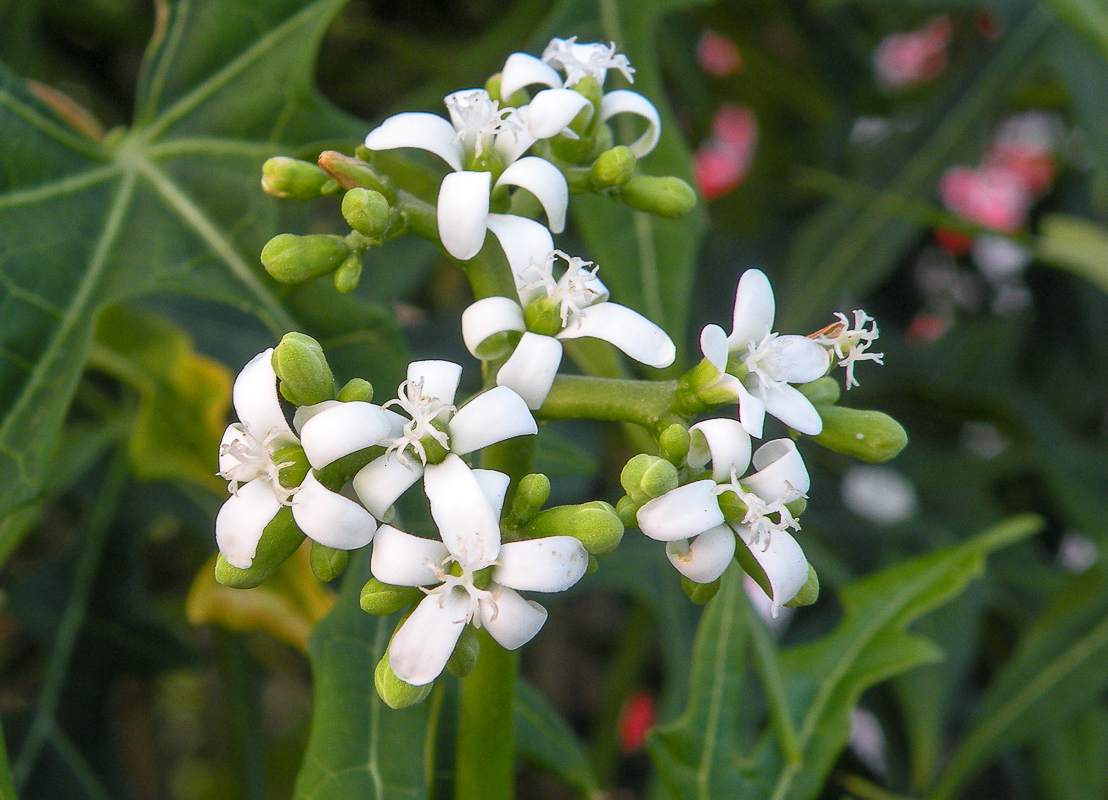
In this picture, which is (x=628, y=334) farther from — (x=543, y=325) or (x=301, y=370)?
(x=301, y=370)

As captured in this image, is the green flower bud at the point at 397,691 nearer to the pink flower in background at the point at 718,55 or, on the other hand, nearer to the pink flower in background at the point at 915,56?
the pink flower in background at the point at 718,55

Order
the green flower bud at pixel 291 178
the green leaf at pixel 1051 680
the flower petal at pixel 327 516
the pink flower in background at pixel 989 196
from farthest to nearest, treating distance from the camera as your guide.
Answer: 1. the pink flower in background at pixel 989 196
2. the green leaf at pixel 1051 680
3. the green flower bud at pixel 291 178
4. the flower petal at pixel 327 516

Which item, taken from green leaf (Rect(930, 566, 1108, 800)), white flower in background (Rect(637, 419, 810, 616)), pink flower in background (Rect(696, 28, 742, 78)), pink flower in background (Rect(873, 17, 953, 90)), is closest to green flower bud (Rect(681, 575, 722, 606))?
white flower in background (Rect(637, 419, 810, 616))

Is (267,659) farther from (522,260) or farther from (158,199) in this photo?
(522,260)

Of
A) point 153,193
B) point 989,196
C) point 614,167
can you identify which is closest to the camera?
point 614,167

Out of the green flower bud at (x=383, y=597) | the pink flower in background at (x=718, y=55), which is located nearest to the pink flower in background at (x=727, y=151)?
the pink flower in background at (x=718, y=55)

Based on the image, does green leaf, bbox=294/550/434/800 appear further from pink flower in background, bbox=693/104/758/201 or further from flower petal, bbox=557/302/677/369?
pink flower in background, bbox=693/104/758/201

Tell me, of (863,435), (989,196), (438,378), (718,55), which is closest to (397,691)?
(438,378)

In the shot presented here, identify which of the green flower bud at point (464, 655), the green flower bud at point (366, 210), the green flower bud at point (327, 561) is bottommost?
the green flower bud at point (464, 655)
